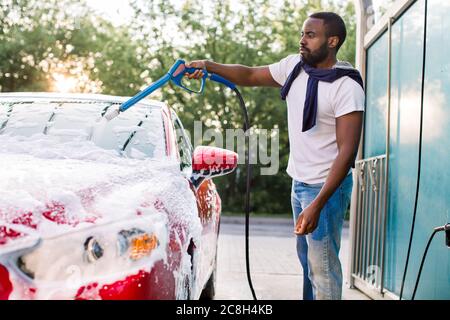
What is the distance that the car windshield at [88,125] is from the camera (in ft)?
11.1

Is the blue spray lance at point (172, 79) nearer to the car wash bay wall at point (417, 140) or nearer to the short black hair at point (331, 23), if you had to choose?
the short black hair at point (331, 23)

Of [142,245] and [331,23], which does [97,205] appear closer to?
[142,245]

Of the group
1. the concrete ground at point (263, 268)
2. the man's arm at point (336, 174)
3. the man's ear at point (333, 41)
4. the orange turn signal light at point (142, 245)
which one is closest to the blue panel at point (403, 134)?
the concrete ground at point (263, 268)

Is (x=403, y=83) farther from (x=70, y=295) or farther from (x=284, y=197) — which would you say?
(x=284, y=197)

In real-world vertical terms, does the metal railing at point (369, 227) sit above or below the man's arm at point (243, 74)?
below

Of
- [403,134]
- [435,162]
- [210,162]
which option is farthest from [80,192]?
[403,134]

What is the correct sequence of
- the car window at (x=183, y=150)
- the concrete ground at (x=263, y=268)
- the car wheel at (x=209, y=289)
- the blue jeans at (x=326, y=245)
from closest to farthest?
the blue jeans at (x=326, y=245)
the car window at (x=183, y=150)
the car wheel at (x=209, y=289)
the concrete ground at (x=263, y=268)

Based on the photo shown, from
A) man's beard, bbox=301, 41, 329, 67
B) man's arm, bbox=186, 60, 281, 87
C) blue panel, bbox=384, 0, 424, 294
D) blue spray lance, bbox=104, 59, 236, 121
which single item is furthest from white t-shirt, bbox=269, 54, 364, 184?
blue panel, bbox=384, 0, 424, 294

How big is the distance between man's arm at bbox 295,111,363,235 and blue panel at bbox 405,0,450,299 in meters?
0.88

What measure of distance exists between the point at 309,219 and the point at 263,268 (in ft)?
15.3

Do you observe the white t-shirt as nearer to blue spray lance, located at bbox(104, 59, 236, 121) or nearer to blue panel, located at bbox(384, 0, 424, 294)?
blue spray lance, located at bbox(104, 59, 236, 121)

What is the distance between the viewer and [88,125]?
11.6 feet

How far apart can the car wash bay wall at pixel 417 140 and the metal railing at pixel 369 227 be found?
13cm
